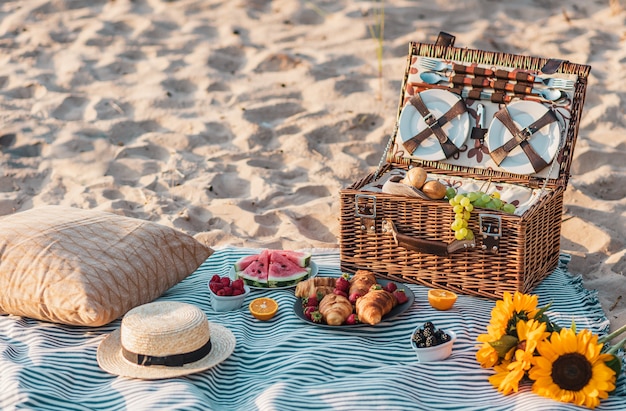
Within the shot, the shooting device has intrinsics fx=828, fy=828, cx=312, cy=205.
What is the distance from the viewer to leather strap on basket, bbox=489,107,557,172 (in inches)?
159

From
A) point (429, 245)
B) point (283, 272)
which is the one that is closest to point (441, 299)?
point (429, 245)

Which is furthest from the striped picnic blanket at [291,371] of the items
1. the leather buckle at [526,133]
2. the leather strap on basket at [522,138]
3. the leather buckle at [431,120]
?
the leather buckle at [431,120]

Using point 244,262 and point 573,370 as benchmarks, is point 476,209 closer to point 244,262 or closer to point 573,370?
point 573,370

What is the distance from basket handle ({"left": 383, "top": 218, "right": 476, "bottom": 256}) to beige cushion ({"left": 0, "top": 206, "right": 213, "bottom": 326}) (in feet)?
3.18

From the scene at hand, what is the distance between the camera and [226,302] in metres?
3.56

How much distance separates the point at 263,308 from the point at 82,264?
765 millimetres

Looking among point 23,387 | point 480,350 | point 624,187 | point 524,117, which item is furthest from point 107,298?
point 624,187

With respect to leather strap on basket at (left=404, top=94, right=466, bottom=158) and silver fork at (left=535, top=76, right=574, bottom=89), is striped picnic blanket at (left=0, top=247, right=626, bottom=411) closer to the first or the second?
leather strap on basket at (left=404, top=94, right=466, bottom=158)

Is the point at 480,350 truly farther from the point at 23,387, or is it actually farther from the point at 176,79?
the point at 176,79

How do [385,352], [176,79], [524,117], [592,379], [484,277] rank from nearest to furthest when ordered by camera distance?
[592,379] < [385,352] < [484,277] < [524,117] < [176,79]

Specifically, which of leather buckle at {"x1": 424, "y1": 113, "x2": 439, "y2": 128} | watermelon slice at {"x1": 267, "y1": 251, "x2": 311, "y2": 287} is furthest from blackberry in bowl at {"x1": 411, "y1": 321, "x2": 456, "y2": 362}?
leather buckle at {"x1": 424, "y1": 113, "x2": 439, "y2": 128}

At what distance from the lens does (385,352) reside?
321 cm

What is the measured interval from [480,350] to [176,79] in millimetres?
3829

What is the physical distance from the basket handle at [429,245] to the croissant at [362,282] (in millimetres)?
204
